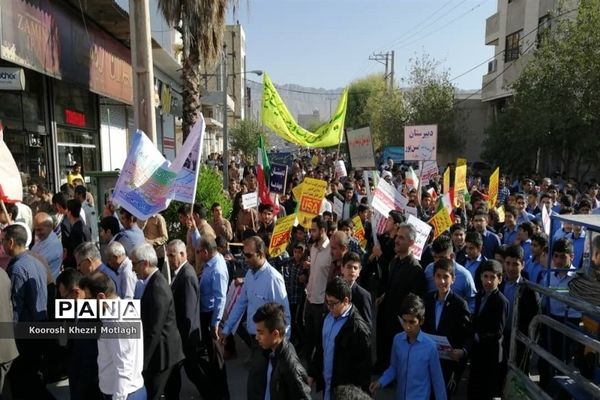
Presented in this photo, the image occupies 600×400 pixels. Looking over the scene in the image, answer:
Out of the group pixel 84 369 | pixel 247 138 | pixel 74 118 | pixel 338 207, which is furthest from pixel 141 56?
pixel 247 138

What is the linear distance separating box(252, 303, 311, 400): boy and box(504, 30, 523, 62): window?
28.1 m

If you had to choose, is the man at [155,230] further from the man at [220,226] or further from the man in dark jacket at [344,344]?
the man in dark jacket at [344,344]

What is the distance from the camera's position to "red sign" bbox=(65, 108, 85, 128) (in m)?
12.9

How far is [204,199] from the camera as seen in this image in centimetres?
925

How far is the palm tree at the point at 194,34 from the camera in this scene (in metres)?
11.4

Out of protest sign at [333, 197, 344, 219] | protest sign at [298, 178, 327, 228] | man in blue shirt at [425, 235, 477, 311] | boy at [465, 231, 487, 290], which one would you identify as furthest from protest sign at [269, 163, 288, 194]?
man in blue shirt at [425, 235, 477, 311]

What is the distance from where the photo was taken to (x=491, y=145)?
23.4 metres

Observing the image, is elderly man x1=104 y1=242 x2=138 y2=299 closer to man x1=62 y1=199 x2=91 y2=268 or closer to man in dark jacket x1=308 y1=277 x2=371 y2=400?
man in dark jacket x1=308 y1=277 x2=371 y2=400

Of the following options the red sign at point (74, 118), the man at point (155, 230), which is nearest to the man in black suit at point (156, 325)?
the man at point (155, 230)

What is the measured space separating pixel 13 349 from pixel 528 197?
968 centimetres

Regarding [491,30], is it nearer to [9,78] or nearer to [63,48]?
[63,48]

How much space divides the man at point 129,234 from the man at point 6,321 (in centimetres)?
133

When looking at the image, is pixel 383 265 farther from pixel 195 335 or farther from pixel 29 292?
pixel 29 292

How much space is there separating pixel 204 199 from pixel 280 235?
3600 millimetres
